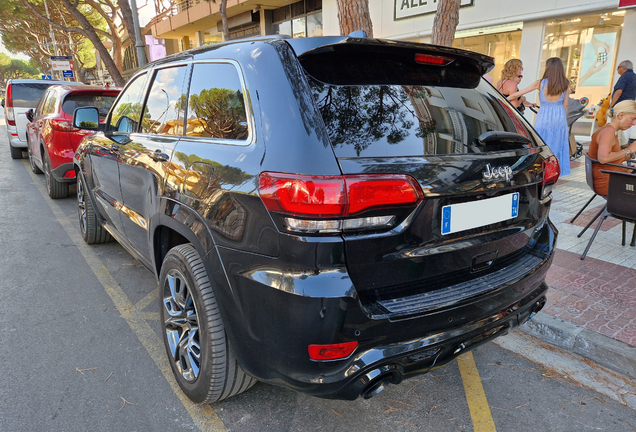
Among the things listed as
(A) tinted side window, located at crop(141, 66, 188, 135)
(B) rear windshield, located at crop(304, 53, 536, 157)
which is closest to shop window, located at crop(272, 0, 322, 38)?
(A) tinted side window, located at crop(141, 66, 188, 135)

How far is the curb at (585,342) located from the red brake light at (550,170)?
1204 mm

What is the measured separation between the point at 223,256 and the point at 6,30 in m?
43.0

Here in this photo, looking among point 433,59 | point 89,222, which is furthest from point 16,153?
point 433,59

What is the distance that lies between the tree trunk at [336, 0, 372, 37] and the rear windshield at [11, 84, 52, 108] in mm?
8083

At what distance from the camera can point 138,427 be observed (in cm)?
229

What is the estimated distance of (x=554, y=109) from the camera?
6.40m

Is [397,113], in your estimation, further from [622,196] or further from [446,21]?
[446,21]

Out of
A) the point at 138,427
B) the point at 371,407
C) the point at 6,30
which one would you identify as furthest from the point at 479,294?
the point at 6,30

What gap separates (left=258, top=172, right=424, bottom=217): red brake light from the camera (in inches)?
65.8

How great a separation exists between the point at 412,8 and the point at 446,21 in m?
8.15

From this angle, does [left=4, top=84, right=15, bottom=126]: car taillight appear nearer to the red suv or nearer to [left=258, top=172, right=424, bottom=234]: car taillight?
the red suv

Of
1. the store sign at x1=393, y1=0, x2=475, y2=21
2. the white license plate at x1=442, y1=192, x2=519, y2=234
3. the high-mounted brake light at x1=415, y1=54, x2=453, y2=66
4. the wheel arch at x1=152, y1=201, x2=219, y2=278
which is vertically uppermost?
the store sign at x1=393, y1=0, x2=475, y2=21

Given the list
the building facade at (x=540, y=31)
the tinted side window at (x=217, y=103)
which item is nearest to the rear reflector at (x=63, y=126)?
the tinted side window at (x=217, y=103)

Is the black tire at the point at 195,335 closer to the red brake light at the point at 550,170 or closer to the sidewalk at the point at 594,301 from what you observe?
the red brake light at the point at 550,170
